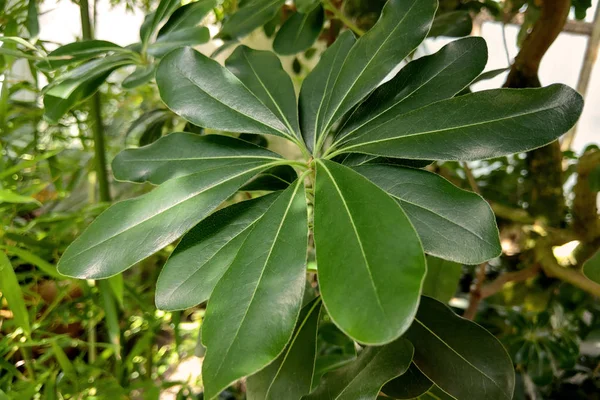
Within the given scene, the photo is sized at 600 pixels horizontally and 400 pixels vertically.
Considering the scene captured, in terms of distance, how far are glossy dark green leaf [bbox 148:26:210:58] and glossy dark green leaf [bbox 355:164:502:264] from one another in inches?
16.1

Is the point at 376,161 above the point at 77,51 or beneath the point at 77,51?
beneath

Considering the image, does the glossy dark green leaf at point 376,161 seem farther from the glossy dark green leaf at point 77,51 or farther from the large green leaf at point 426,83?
the glossy dark green leaf at point 77,51

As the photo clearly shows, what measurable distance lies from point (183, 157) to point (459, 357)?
0.43m

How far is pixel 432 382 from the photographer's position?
55cm

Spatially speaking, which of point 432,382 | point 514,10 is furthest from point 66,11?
point 432,382

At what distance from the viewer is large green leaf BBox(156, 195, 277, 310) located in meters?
0.51

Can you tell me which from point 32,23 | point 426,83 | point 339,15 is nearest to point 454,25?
point 339,15

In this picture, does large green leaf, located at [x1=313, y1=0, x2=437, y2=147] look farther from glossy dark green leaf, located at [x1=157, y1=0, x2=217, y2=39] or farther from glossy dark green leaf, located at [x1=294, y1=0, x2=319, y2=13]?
glossy dark green leaf, located at [x1=157, y1=0, x2=217, y2=39]

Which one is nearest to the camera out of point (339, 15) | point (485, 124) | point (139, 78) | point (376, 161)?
point (485, 124)

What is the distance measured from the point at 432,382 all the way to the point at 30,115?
0.98 m

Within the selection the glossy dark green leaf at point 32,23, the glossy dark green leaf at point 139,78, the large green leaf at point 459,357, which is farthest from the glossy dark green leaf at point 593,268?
the glossy dark green leaf at point 32,23

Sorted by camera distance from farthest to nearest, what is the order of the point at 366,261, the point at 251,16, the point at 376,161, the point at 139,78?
the point at 251,16 → the point at 139,78 → the point at 376,161 → the point at 366,261

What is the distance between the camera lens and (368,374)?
1.64 ft

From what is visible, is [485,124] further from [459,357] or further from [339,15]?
[339,15]
